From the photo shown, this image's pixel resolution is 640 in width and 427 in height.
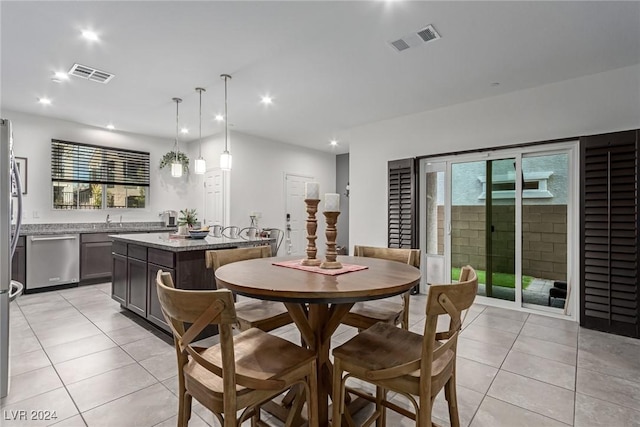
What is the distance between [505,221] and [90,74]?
5.17 meters

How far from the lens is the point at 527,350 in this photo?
111 inches

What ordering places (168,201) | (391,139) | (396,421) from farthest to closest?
(168,201)
(391,139)
(396,421)

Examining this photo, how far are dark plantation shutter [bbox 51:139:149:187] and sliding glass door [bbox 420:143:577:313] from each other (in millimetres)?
5271

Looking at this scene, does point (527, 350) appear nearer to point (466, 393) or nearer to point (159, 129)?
point (466, 393)

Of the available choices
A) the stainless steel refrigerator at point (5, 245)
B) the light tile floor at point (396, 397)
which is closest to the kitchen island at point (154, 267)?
the light tile floor at point (396, 397)

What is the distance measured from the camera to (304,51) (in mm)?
3016

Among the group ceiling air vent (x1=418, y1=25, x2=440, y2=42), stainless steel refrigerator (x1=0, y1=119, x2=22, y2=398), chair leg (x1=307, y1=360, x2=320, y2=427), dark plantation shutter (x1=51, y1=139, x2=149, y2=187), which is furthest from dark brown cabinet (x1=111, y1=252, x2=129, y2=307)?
ceiling air vent (x1=418, y1=25, x2=440, y2=42)

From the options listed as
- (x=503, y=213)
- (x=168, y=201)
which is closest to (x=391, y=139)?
(x=503, y=213)

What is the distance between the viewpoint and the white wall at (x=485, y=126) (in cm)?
332

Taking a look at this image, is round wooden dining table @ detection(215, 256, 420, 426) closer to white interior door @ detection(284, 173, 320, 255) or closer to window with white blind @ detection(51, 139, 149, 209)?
white interior door @ detection(284, 173, 320, 255)

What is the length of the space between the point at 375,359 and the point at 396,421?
2.39 feet

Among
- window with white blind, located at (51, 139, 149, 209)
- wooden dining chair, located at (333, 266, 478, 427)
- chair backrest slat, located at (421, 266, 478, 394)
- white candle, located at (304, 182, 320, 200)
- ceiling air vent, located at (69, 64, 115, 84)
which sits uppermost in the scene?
ceiling air vent, located at (69, 64, 115, 84)

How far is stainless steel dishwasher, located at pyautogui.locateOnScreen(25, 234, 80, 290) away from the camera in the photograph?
4578mm

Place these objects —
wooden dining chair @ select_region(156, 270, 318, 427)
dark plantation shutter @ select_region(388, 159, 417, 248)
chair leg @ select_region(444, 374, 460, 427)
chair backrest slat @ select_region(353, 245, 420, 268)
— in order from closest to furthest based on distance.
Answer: wooden dining chair @ select_region(156, 270, 318, 427) < chair leg @ select_region(444, 374, 460, 427) < chair backrest slat @ select_region(353, 245, 420, 268) < dark plantation shutter @ select_region(388, 159, 417, 248)
